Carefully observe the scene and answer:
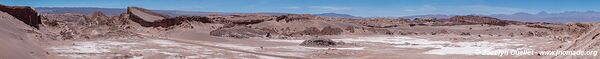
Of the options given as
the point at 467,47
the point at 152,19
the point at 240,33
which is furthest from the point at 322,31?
the point at 467,47

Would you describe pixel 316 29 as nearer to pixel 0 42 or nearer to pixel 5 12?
pixel 5 12

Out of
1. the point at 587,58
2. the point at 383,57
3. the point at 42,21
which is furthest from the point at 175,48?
the point at 42,21

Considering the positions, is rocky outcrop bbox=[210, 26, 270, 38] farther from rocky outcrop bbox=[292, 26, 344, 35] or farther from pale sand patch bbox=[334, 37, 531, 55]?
pale sand patch bbox=[334, 37, 531, 55]

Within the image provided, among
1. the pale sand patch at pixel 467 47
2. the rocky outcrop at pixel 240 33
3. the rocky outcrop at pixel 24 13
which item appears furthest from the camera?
the rocky outcrop at pixel 24 13

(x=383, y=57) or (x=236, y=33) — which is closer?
(x=383, y=57)

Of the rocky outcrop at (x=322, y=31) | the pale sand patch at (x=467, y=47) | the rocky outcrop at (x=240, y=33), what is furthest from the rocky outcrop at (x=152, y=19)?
the pale sand patch at (x=467, y=47)

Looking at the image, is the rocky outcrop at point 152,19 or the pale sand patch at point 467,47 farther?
the rocky outcrop at point 152,19

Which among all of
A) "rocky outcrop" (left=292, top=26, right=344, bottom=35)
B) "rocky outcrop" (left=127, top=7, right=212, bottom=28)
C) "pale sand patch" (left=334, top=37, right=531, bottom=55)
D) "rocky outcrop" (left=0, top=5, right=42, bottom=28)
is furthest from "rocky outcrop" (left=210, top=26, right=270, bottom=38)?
"pale sand patch" (left=334, top=37, right=531, bottom=55)

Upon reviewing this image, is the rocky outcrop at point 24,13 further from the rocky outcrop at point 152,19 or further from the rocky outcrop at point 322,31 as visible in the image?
the rocky outcrop at point 322,31

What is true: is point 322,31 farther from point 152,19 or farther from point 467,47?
point 467,47
